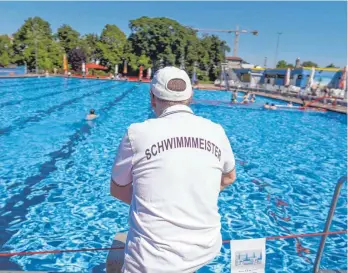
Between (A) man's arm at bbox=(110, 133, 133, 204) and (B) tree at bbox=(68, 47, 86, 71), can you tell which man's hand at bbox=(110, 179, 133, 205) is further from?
(B) tree at bbox=(68, 47, 86, 71)

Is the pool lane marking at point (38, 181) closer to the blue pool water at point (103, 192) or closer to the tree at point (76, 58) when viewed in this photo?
the blue pool water at point (103, 192)

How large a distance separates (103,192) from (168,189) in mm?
5388

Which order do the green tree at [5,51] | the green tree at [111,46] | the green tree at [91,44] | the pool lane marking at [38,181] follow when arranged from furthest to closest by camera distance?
the green tree at [91,44] → the green tree at [111,46] → the green tree at [5,51] → the pool lane marking at [38,181]

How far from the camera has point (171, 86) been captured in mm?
1396

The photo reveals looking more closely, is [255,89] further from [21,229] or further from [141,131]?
[141,131]

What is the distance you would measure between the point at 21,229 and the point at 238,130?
10.3 metres

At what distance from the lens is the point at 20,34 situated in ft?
144

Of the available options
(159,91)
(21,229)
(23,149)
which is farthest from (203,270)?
(23,149)

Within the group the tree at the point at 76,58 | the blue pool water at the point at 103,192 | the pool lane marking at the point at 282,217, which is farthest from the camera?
the tree at the point at 76,58

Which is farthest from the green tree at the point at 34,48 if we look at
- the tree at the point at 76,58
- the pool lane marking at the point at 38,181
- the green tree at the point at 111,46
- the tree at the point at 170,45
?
the pool lane marking at the point at 38,181

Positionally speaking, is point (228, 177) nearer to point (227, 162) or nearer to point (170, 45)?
point (227, 162)

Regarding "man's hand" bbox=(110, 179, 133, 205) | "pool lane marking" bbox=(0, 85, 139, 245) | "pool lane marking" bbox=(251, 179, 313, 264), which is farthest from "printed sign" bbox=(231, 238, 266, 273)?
"pool lane marking" bbox=(0, 85, 139, 245)

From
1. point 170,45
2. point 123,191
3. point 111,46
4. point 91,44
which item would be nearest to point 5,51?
point 91,44

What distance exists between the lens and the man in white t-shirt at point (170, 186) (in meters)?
1.28
